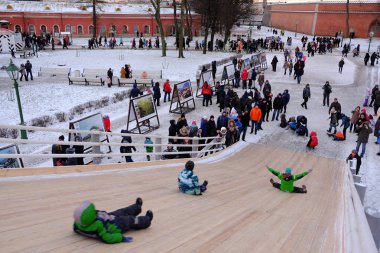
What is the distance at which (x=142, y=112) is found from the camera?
577 inches

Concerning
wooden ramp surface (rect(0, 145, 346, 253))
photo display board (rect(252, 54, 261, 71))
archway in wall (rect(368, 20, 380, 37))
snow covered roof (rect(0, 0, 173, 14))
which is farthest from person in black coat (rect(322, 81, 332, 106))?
snow covered roof (rect(0, 0, 173, 14))

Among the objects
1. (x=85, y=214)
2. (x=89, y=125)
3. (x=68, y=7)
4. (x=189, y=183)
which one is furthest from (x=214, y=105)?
(x=68, y=7)

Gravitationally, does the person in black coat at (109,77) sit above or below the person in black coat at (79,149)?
above

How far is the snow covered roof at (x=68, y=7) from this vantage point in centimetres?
5512

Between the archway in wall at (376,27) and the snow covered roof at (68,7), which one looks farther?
the snow covered roof at (68,7)

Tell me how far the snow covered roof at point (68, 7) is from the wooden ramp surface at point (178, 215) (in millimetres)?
55211

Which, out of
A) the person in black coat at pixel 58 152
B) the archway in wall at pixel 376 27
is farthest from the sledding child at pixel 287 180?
the archway in wall at pixel 376 27

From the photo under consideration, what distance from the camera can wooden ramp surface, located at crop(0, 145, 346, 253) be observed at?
4062 millimetres

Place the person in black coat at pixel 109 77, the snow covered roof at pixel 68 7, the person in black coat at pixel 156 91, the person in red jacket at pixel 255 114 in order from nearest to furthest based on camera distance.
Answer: the person in red jacket at pixel 255 114 → the person in black coat at pixel 156 91 → the person in black coat at pixel 109 77 → the snow covered roof at pixel 68 7

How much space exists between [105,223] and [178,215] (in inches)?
68.5

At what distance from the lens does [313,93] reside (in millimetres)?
22422

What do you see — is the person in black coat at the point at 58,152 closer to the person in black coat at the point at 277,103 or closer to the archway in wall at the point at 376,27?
the person in black coat at the point at 277,103

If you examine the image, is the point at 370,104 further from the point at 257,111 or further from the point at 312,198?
the point at 312,198

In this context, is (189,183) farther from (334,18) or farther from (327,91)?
(334,18)
